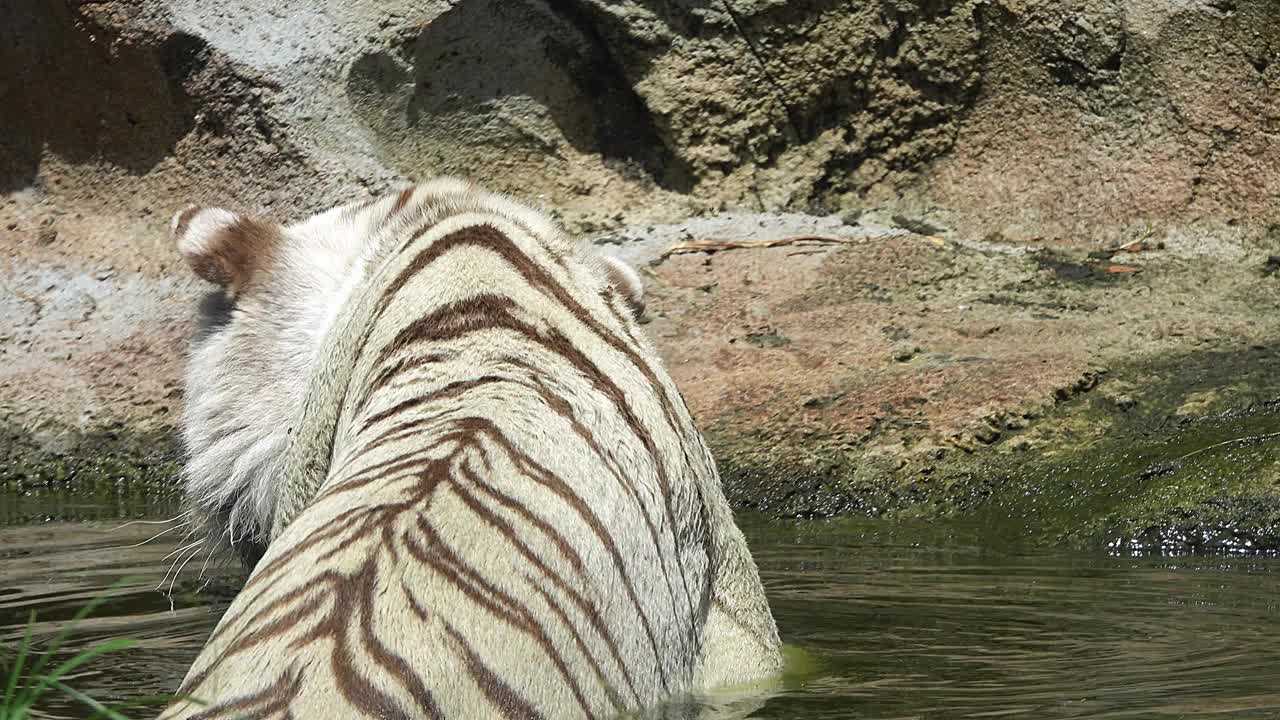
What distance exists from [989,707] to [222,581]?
110 inches

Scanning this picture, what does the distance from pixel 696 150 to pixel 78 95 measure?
3220 mm

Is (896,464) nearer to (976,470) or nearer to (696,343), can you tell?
(976,470)

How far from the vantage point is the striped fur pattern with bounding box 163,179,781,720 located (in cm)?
223

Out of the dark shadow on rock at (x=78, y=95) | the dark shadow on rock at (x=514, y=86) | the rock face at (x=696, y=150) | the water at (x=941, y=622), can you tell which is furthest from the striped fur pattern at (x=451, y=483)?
the dark shadow on rock at (x=78, y=95)

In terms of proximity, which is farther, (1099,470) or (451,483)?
(1099,470)

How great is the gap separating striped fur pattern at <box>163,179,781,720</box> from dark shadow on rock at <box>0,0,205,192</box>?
473 centimetres

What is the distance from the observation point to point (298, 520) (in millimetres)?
2564

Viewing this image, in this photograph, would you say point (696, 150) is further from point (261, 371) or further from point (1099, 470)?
point (261, 371)

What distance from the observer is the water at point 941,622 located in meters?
3.18

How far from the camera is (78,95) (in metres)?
8.48

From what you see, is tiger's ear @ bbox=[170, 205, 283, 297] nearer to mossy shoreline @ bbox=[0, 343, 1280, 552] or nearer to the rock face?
mossy shoreline @ bbox=[0, 343, 1280, 552]

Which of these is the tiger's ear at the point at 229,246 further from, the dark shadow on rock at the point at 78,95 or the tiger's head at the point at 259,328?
the dark shadow on rock at the point at 78,95

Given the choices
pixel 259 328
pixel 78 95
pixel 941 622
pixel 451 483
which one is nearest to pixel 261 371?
pixel 259 328

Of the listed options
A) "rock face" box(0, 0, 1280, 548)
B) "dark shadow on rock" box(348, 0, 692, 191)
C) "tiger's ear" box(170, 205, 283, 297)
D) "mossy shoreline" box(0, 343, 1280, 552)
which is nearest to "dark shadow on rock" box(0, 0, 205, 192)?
"rock face" box(0, 0, 1280, 548)
